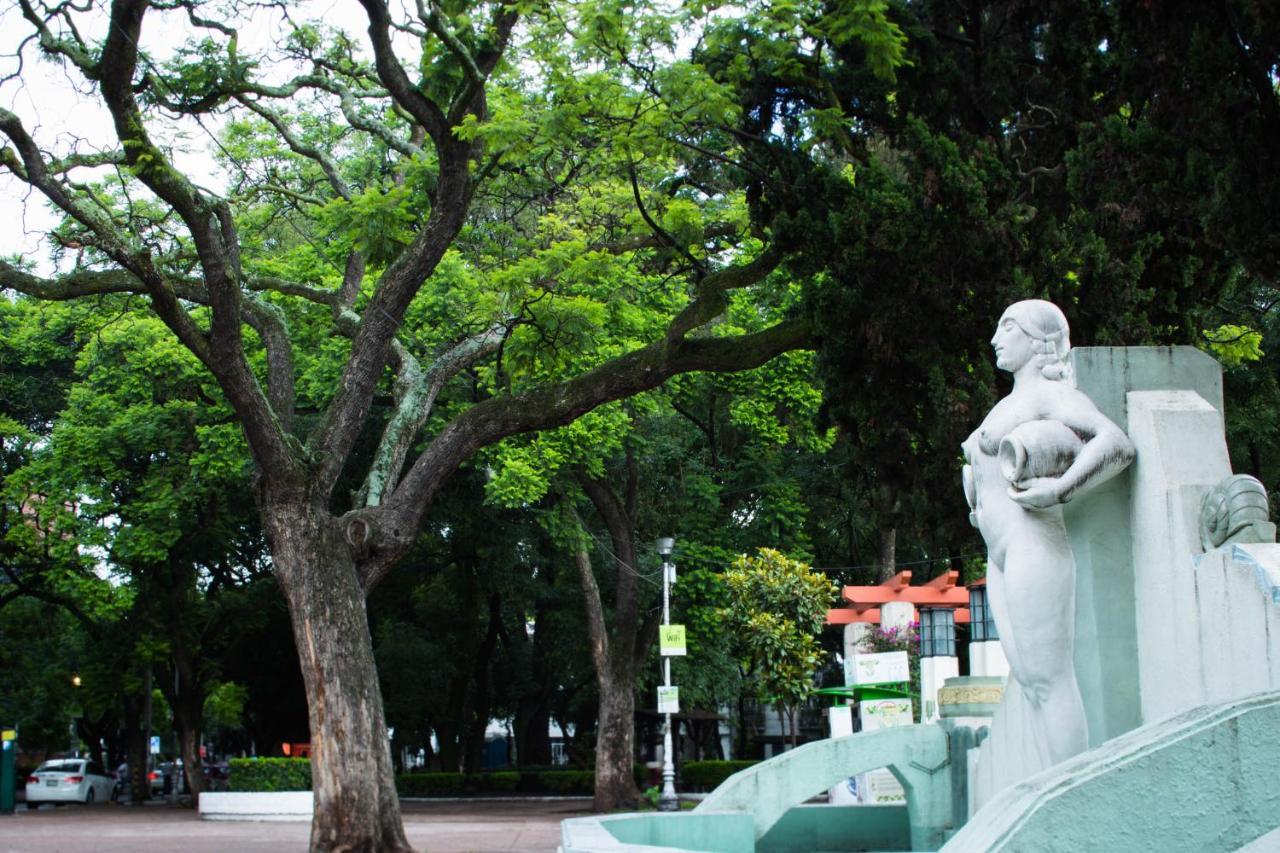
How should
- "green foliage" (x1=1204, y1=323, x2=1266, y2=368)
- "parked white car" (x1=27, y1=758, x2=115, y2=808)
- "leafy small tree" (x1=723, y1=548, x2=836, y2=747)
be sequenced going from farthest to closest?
"parked white car" (x1=27, y1=758, x2=115, y2=808), "leafy small tree" (x1=723, y1=548, x2=836, y2=747), "green foliage" (x1=1204, y1=323, x2=1266, y2=368)

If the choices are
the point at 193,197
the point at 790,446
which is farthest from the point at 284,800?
the point at 193,197

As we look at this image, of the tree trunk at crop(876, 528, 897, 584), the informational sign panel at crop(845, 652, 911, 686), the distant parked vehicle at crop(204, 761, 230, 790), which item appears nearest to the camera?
the informational sign panel at crop(845, 652, 911, 686)

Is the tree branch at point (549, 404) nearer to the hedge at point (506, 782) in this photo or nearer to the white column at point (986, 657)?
the white column at point (986, 657)

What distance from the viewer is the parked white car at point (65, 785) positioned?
39.0 m

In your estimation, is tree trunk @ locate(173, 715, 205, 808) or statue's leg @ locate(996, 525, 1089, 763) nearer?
statue's leg @ locate(996, 525, 1089, 763)

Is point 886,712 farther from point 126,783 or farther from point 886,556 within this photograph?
point 126,783

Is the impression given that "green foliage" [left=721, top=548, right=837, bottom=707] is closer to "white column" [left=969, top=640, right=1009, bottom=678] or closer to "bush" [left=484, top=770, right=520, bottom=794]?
"white column" [left=969, top=640, right=1009, bottom=678]

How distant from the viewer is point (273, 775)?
102ft

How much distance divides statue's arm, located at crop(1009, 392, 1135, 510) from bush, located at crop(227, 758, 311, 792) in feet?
87.8

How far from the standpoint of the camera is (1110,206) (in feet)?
42.2

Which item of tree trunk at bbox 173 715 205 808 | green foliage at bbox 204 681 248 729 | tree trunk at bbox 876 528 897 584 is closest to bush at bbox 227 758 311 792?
green foliage at bbox 204 681 248 729

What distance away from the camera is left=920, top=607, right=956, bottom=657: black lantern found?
21719mm

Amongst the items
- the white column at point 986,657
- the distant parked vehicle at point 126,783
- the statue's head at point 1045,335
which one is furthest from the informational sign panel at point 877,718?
the distant parked vehicle at point 126,783

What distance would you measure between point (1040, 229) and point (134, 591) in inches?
951
